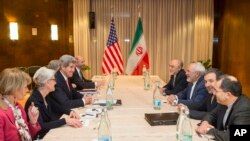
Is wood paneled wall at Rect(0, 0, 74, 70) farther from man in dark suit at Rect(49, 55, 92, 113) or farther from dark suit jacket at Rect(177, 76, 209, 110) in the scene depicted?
dark suit jacket at Rect(177, 76, 209, 110)

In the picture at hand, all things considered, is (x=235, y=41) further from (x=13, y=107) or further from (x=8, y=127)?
(x=8, y=127)

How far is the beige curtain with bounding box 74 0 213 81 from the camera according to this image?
27.5ft

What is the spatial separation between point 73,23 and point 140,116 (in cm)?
573

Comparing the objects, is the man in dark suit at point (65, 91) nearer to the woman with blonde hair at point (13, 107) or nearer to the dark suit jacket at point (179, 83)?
the woman with blonde hair at point (13, 107)

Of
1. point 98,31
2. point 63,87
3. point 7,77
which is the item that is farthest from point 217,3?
point 7,77

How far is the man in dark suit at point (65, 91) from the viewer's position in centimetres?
352

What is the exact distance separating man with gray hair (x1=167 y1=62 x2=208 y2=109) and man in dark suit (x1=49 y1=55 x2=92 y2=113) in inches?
44.7

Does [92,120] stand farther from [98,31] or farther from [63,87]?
[98,31]

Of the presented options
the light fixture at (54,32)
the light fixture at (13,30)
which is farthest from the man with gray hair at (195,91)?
the light fixture at (54,32)

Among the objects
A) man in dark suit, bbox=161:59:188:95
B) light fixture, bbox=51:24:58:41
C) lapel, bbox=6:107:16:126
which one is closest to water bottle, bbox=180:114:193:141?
lapel, bbox=6:107:16:126

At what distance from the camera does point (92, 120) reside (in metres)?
2.89

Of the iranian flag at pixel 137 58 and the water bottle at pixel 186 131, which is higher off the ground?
the iranian flag at pixel 137 58

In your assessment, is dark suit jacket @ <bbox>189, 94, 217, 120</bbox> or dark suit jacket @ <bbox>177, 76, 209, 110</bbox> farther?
dark suit jacket @ <bbox>177, 76, 209, 110</bbox>

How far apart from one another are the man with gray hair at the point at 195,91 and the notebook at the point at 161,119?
0.80 m
